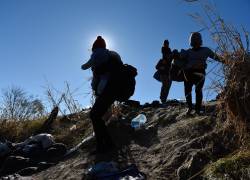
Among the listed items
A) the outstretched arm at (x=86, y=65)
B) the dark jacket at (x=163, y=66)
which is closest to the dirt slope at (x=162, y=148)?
the outstretched arm at (x=86, y=65)

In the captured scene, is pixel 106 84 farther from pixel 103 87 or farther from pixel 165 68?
pixel 165 68

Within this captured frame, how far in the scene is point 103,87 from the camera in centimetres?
652

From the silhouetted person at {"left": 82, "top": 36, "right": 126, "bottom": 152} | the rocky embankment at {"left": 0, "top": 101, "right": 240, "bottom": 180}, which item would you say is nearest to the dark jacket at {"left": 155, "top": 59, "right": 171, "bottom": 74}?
the rocky embankment at {"left": 0, "top": 101, "right": 240, "bottom": 180}

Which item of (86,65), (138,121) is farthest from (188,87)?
(86,65)

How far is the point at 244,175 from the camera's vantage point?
3867 mm

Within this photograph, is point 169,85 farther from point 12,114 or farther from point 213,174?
point 213,174

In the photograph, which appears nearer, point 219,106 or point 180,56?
point 219,106

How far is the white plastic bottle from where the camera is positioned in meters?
7.61

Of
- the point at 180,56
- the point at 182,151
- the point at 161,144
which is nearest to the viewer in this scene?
the point at 182,151

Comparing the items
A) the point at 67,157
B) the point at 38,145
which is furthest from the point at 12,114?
the point at 67,157

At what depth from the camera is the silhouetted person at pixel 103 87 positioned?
6.45 meters

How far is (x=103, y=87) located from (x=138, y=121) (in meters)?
1.46

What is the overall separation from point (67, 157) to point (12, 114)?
13.1ft

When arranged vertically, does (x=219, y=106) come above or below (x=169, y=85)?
below
